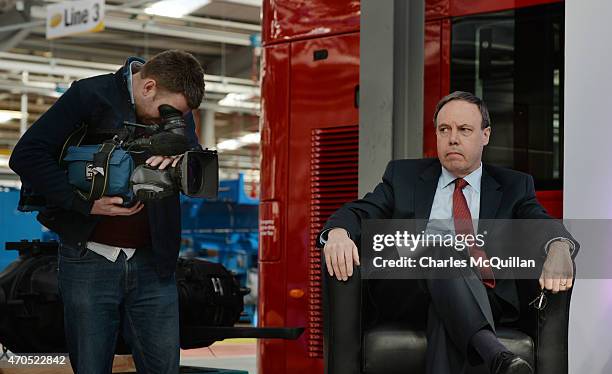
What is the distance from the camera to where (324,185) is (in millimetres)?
4414

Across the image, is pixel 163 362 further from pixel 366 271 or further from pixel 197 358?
pixel 197 358

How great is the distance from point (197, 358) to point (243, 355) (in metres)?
0.53

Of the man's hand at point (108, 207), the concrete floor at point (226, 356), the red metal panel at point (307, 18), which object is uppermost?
the red metal panel at point (307, 18)

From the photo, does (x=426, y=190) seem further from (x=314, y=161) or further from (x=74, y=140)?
(x=314, y=161)

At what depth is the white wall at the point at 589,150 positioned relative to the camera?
3.37m

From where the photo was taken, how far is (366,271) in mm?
2650

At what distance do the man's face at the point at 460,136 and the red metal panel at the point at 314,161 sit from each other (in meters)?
1.50

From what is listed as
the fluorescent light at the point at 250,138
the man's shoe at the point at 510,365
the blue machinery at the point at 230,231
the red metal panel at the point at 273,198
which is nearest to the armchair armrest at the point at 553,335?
the man's shoe at the point at 510,365

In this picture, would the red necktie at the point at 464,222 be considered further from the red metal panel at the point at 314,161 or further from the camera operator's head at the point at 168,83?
the red metal panel at the point at 314,161

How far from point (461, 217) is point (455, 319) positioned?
0.44 metres

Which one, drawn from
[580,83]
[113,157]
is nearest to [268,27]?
[580,83]

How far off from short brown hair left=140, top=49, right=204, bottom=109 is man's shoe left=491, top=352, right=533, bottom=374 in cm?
108

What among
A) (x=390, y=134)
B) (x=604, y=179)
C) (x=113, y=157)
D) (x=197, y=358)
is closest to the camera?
(x=113, y=157)

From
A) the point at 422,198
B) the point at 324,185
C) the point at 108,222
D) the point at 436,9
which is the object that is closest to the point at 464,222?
the point at 422,198
